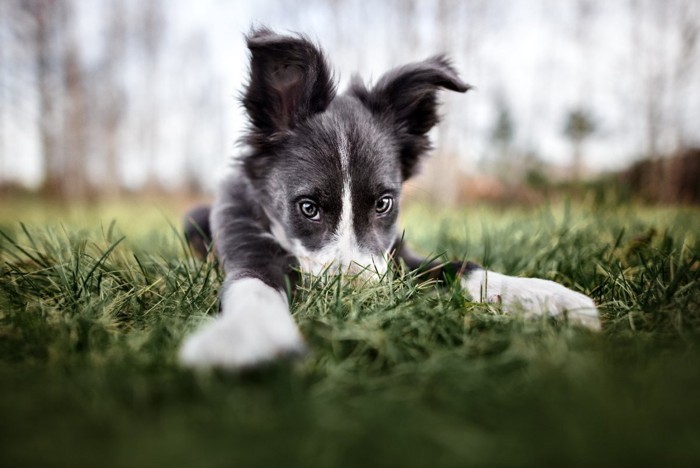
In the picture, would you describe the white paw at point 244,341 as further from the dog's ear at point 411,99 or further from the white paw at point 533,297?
the dog's ear at point 411,99

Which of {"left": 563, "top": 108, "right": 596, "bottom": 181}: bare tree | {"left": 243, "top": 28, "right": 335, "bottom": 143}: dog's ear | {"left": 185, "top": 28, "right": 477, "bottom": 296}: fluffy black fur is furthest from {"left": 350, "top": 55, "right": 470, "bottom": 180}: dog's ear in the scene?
{"left": 563, "top": 108, "right": 596, "bottom": 181}: bare tree

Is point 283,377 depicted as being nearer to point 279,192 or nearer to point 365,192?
point 365,192

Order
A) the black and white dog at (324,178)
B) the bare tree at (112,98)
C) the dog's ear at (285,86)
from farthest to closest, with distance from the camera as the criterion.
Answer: the bare tree at (112,98)
the dog's ear at (285,86)
the black and white dog at (324,178)

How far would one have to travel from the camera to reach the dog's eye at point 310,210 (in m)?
2.81

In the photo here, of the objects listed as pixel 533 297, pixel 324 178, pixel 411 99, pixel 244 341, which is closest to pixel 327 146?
pixel 324 178

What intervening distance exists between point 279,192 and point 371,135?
71 centimetres

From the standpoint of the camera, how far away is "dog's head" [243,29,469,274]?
9.00 feet

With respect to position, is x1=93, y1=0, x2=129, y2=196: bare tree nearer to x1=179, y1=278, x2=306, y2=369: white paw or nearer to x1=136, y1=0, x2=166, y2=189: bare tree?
x1=136, y1=0, x2=166, y2=189: bare tree

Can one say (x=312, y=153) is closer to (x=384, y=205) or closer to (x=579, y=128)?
(x=384, y=205)

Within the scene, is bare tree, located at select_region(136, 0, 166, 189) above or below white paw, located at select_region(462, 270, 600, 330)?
above

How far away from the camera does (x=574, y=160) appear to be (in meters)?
21.9

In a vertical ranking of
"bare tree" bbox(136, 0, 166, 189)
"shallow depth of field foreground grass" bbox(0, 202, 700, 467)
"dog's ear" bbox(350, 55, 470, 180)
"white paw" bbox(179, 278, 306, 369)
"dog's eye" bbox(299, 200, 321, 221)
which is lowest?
"shallow depth of field foreground grass" bbox(0, 202, 700, 467)

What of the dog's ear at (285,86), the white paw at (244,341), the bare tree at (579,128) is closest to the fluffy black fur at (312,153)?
the dog's ear at (285,86)

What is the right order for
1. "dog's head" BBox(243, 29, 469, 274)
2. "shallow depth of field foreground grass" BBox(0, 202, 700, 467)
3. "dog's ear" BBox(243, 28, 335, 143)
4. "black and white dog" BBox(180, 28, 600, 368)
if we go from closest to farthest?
"shallow depth of field foreground grass" BBox(0, 202, 700, 467), "black and white dog" BBox(180, 28, 600, 368), "dog's head" BBox(243, 29, 469, 274), "dog's ear" BBox(243, 28, 335, 143)
